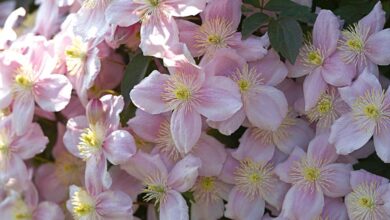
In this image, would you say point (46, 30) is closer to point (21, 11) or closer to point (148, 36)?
point (21, 11)

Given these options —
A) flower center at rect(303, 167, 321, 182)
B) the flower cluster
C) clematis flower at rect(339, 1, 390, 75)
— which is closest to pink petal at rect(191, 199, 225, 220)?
the flower cluster

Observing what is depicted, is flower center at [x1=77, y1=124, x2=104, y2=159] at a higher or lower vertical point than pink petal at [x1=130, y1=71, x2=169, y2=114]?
lower

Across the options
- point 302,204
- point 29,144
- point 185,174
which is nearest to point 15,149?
point 29,144

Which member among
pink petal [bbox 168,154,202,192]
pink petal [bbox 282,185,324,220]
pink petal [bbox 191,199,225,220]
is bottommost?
pink petal [bbox 191,199,225,220]

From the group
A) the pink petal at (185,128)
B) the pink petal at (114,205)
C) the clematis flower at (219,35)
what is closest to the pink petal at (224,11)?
the clematis flower at (219,35)

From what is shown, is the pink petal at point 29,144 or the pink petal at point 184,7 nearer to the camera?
the pink petal at point 184,7

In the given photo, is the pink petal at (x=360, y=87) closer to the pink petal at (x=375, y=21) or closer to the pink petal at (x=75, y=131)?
the pink petal at (x=375, y=21)

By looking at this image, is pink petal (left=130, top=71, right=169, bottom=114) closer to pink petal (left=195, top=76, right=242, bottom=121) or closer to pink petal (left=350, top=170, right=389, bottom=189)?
pink petal (left=195, top=76, right=242, bottom=121)

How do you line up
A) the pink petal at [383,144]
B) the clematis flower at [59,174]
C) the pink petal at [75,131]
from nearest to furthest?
the pink petal at [383,144], the pink petal at [75,131], the clematis flower at [59,174]

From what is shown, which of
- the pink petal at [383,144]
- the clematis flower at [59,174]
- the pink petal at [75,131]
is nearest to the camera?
the pink petal at [383,144]
